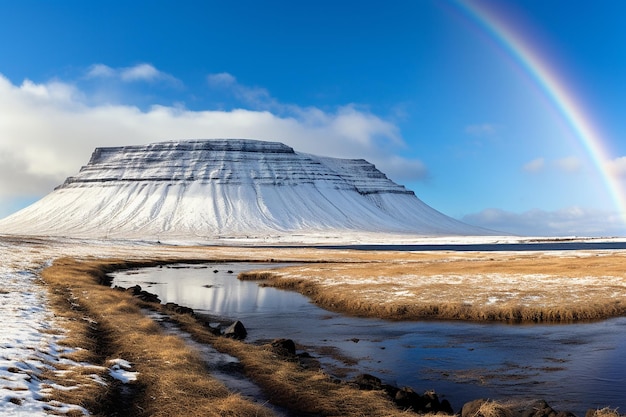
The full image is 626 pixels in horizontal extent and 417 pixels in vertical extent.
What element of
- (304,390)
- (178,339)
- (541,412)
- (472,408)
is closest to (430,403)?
(472,408)

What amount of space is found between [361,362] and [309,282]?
32.7 meters

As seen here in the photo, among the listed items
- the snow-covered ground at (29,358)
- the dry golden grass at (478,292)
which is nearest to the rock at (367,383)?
the snow-covered ground at (29,358)

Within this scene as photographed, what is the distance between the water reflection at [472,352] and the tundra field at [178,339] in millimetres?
3200

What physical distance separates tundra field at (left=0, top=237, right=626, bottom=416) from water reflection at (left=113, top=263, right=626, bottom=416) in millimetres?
Answer: 3200

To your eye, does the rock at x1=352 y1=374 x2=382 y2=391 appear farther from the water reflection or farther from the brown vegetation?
the water reflection

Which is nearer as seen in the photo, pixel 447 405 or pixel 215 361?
pixel 447 405

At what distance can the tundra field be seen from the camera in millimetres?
15789

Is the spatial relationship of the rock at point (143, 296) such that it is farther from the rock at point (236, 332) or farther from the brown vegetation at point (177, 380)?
the rock at point (236, 332)

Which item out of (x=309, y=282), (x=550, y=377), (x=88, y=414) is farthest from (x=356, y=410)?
(x=309, y=282)

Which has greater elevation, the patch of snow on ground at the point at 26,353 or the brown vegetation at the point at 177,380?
the patch of snow on ground at the point at 26,353

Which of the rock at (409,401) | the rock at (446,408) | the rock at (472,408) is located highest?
the rock at (472,408)

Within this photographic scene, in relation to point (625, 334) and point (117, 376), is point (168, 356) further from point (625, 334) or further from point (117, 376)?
point (625, 334)

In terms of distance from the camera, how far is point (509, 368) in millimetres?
23281

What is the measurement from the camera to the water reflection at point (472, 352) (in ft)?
66.1
